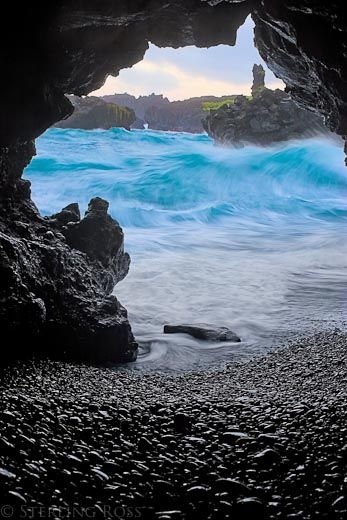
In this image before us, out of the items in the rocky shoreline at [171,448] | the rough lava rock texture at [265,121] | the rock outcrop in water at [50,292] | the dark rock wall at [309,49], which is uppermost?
the rough lava rock texture at [265,121]

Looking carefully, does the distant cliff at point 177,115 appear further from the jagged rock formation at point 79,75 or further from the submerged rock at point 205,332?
the submerged rock at point 205,332

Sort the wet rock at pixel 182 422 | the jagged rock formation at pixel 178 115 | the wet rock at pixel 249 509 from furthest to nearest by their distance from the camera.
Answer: the jagged rock formation at pixel 178 115
the wet rock at pixel 182 422
the wet rock at pixel 249 509

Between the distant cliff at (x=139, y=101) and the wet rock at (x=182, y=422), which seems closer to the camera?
the wet rock at (x=182, y=422)

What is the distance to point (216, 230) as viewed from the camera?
18578 millimetres

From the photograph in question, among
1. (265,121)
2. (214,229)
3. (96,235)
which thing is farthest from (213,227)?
(265,121)

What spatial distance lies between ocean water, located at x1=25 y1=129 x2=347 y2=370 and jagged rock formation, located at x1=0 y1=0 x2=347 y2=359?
3.76ft

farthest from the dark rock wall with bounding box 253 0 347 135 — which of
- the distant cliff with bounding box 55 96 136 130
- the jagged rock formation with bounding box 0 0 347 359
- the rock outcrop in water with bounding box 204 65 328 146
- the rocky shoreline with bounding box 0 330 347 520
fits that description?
the distant cliff with bounding box 55 96 136 130

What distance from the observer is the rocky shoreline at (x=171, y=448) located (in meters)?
1.62

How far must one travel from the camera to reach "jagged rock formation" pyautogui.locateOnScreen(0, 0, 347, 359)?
379 cm

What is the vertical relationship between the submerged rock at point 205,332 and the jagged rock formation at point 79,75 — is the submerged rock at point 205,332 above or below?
below

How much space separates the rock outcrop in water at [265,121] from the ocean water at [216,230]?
41.5 inches

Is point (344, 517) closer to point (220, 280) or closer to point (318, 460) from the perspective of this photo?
point (318, 460)
